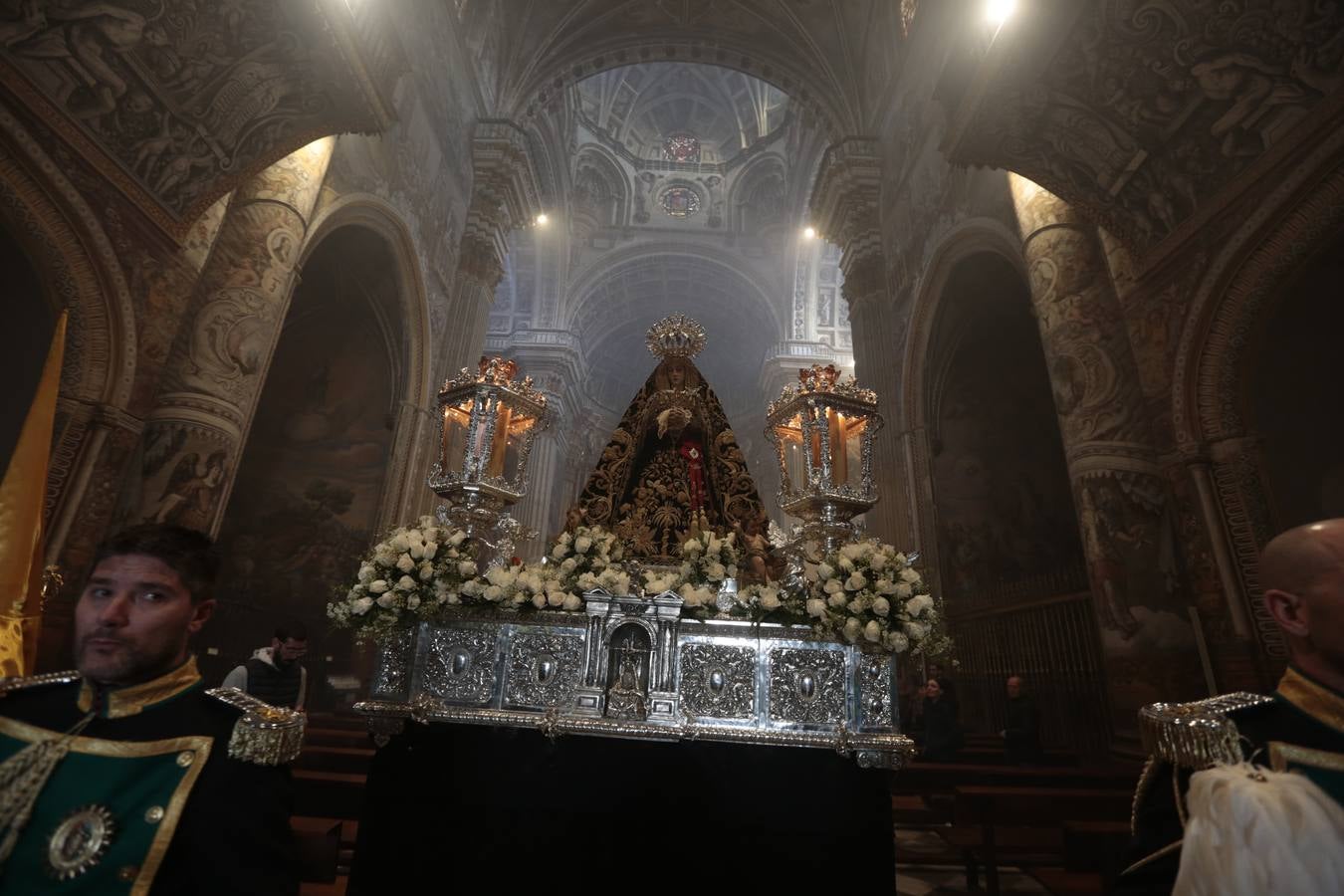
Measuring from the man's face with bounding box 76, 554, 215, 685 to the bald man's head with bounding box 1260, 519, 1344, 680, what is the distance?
2.38 metres

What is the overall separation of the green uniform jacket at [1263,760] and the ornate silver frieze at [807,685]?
5.60ft

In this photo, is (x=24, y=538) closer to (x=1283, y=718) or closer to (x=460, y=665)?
(x=460, y=665)

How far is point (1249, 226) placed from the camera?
455 centimetres

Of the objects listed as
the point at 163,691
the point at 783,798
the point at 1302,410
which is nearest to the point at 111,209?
the point at 163,691

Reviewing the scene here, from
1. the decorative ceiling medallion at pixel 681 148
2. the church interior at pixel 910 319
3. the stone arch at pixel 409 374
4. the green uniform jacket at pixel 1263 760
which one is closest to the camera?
the green uniform jacket at pixel 1263 760

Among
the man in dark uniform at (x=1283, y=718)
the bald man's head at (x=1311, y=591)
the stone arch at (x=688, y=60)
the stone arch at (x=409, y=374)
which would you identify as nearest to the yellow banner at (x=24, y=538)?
the man in dark uniform at (x=1283, y=718)

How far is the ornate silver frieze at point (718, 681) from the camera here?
124 inches

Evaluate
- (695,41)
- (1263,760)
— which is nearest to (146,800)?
(1263,760)

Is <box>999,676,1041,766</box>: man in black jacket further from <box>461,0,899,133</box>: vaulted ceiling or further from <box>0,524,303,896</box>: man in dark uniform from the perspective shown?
<box>461,0,899,133</box>: vaulted ceiling

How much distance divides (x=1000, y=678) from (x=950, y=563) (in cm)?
162

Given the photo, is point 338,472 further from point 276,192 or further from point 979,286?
point 979,286

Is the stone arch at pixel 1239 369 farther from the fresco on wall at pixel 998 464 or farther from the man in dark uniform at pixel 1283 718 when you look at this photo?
the fresco on wall at pixel 998 464

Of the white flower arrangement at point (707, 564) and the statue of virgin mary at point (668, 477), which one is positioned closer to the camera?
the white flower arrangement at point (707, 564)

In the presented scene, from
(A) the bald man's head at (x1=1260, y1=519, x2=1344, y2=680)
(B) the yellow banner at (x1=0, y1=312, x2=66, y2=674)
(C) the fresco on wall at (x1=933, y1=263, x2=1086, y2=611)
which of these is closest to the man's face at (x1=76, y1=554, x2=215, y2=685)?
(B) the yellow banner at (x1=0, y1=312, x2=66, y2=674)
